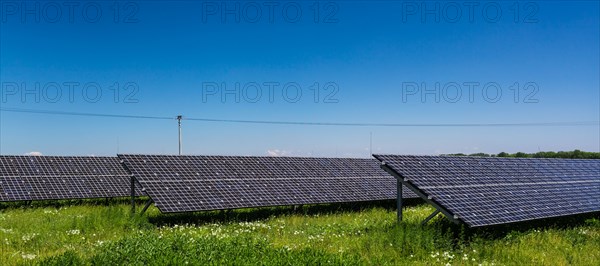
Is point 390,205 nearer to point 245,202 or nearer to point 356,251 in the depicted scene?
point 245,202

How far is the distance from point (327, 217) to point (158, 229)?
6782 millimetres

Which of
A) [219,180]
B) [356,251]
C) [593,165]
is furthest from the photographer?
[593,165]

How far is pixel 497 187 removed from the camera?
1698 centimetres

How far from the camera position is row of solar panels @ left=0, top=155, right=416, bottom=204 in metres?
18.2

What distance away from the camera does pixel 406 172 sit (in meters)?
15.4

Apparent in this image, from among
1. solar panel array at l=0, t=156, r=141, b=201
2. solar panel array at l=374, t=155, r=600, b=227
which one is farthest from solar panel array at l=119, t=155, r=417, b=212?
solar panel array at l=0, t=156, r=141, b=201

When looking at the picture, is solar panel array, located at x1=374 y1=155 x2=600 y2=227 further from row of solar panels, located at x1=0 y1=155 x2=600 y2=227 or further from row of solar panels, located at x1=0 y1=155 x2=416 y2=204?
row of solar panels, located at x1=0 y1=155 x2=416 y2=204

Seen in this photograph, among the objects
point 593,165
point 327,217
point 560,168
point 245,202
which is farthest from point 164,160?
point 593,165

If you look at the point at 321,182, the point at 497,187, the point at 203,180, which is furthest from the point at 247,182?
the point at 497,187

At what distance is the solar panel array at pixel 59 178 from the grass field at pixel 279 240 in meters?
2.20

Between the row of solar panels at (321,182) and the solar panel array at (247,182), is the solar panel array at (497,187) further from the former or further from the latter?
the solar panel array at (247,182)

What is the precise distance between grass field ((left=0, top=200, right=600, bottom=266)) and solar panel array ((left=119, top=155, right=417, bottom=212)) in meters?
0.74

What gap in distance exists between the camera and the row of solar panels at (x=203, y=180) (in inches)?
718

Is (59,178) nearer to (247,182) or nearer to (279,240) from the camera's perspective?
(247,182)
